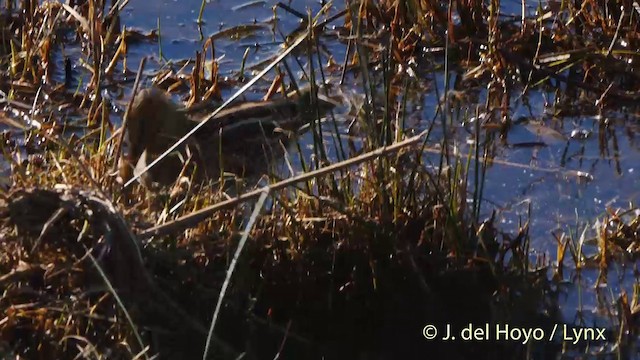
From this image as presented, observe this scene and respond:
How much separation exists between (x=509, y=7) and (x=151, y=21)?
1.59 meters

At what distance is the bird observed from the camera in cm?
455

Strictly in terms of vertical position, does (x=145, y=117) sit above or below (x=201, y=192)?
above

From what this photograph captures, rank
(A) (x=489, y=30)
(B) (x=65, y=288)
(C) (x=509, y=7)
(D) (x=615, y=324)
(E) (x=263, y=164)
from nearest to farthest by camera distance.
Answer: (B) (x=65, y=288)
(D) (x=615, y=324)
(E) (x=263, y=164)
(A) (x=489, y=30)
(C) (x=509, y=7)

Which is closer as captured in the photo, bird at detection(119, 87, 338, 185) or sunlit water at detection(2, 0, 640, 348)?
sunlit water at detection(2, 0, 640, 348)

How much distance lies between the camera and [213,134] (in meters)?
4.66

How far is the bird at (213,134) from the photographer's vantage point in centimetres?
455

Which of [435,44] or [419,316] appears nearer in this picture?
[419,316]

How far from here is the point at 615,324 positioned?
379cm

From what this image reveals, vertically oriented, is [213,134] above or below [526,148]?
below

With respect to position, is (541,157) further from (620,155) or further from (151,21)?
(151,21)

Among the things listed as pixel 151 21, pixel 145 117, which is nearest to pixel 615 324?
pixel 145 117

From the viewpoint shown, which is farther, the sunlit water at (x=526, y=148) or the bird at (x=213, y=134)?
the bird at (x=213, y=134)

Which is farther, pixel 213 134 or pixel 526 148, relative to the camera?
pixel 526 148

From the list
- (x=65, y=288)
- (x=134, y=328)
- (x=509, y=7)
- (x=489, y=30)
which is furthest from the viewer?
(x=509, y=7)
